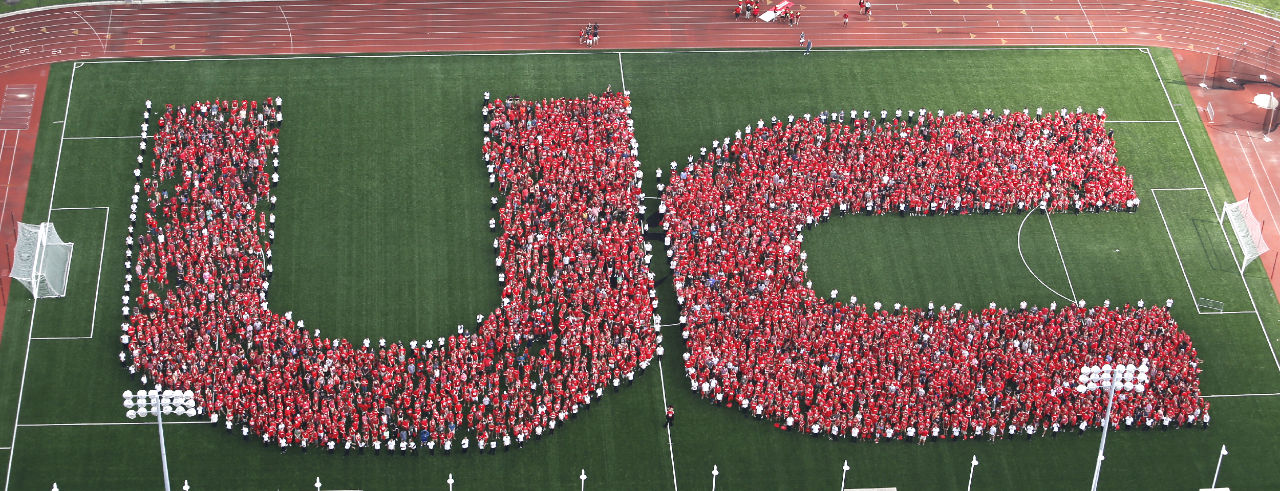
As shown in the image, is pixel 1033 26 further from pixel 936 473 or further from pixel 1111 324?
pixel 936 473

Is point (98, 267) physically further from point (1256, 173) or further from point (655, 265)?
point (1256, 173)

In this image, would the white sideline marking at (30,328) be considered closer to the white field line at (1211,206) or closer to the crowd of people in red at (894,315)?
the crowd of people in red at (894,315)

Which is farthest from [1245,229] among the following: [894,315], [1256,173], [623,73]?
[623,73]

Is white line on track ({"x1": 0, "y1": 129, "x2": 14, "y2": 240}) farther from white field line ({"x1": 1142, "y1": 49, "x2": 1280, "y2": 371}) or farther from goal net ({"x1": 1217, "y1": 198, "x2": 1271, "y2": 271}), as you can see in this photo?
goal net ({"x1": 1217, "y1": 198, "x2": 1271, "y2": 271})

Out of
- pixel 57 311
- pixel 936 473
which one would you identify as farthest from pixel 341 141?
pixel 936 473

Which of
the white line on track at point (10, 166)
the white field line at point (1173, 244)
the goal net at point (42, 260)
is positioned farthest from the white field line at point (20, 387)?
the white field line at point (1173, 244)

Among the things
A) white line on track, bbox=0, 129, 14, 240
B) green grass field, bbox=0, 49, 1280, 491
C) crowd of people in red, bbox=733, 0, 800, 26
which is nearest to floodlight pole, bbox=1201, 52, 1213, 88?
green grass field, bbox=0, 49, 1280, 491
